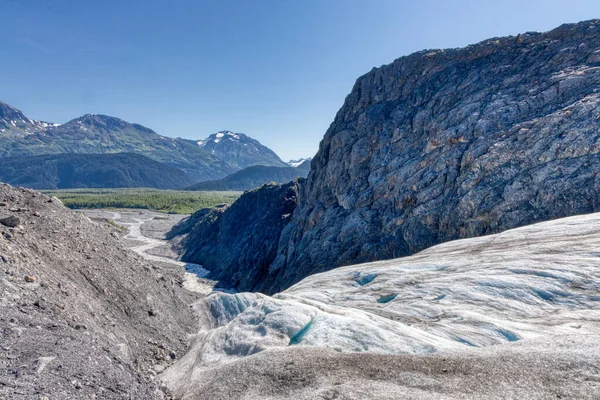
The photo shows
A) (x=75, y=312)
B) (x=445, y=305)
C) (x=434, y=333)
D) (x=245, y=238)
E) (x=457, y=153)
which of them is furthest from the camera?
(x=245, y=238)

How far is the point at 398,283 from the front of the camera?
27484 millimetres

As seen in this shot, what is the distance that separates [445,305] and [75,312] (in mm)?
21844

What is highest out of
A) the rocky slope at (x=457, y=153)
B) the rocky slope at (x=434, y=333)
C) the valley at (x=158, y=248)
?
the rocky slope at (x=457, y=153)

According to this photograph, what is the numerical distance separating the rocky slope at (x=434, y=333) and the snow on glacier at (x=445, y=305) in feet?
0.28

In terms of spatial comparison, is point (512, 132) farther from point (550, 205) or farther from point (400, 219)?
point (400, 219)

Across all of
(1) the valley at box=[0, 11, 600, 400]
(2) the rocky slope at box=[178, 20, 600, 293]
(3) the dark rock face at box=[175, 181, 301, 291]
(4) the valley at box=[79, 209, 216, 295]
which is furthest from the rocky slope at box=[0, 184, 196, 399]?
(3) the dark rock face at box=[175, 181, 301, 291]

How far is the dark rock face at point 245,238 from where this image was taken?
72.7 m

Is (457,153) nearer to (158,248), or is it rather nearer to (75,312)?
(75,312)

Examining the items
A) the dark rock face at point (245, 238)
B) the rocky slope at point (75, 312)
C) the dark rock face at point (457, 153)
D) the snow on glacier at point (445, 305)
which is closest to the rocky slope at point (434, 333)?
the snow on glacier at point (445, 305)

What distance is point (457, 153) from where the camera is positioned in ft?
153

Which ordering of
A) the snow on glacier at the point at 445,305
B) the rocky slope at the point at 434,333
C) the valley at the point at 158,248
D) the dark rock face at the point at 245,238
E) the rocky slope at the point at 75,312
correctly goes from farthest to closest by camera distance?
the dark rock face at the point at 245,238, the valley at the point at 158,248, the snow on glacier at the point at 445,305, the rocky slope at the point at 434,333, the rocky slope at the point at 75,312

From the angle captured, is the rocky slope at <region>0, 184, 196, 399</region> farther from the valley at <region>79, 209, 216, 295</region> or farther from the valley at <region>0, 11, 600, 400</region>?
the valley at <region>79, 209, 216, 295</region>

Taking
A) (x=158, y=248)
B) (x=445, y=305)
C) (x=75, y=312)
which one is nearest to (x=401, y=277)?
(x=445, y=305)

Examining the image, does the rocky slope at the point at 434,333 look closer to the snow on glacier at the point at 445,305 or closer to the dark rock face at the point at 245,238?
the snow on glacier at the point at 445,305
